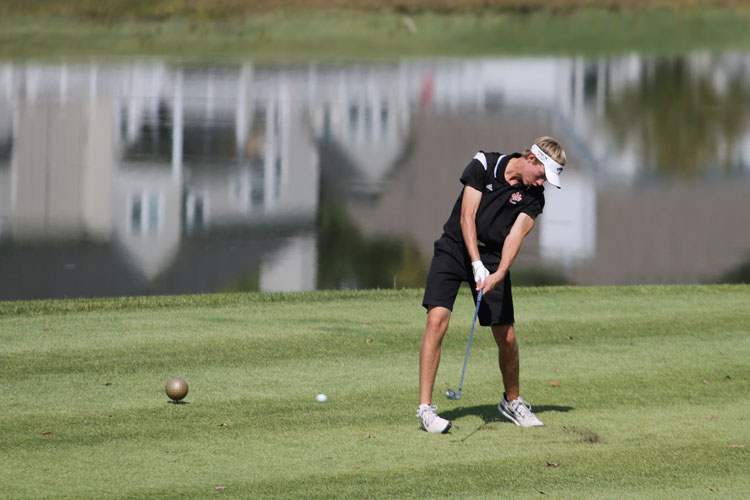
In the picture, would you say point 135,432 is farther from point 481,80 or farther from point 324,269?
point 481,80

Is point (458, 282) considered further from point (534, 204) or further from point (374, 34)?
point (374, 34)

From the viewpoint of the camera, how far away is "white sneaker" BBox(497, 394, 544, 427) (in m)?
7.26

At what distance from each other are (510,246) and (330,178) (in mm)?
13968

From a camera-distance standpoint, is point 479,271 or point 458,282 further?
point 458,282

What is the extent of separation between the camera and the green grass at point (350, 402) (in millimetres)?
6094

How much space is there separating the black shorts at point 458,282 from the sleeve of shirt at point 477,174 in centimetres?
40

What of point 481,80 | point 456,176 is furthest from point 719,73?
point 456,176

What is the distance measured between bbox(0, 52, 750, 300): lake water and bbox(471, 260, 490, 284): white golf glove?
5.85m

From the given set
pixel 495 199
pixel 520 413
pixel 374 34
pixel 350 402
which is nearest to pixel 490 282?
pixel 495 199

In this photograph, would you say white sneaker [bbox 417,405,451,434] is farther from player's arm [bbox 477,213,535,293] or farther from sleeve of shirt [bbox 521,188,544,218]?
sleeve of shirt [bbox 521,188,544,218]

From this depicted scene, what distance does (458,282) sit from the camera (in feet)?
23.6

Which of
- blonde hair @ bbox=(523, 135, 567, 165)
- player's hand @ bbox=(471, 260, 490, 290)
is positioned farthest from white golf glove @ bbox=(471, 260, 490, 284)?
blonde hair @ bbox=(523, 135, 567, 165)

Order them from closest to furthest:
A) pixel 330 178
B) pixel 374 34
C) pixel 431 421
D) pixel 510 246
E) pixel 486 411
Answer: pixel 431 421, pixel 510 246, pixel 486 411, pixel 330 178, pixel 374 34

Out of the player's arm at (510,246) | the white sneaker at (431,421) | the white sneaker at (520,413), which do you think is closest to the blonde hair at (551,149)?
the player's arm at (510,246)
